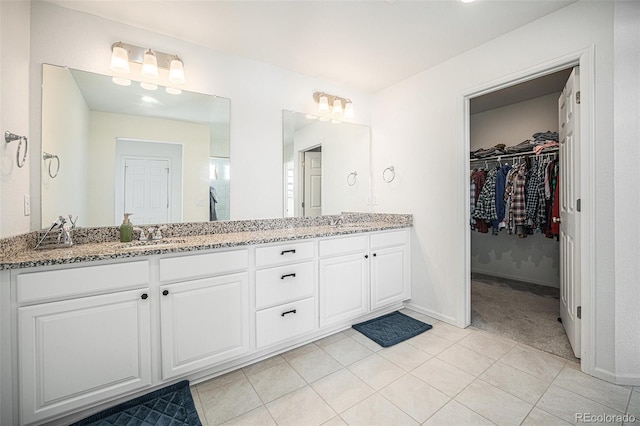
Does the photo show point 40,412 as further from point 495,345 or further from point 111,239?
point 495,345

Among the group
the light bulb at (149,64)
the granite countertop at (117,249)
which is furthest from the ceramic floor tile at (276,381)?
the light bulb at (149,64)

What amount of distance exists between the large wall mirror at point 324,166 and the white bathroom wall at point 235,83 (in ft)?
0.35

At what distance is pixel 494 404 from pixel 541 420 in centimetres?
20

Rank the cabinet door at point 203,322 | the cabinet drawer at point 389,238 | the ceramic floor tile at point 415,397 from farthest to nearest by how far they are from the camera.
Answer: the cabinet drawer at point 389,238 → the cabinet door at point 203,322 → the ceramic floor tile at point 415,397

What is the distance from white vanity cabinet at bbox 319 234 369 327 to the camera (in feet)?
7.46

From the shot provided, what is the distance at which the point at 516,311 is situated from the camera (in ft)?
9.37

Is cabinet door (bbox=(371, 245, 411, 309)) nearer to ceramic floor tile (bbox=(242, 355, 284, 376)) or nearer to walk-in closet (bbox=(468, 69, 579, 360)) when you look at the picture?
walk-in closet (bbox=(468, 69, 579, 360))

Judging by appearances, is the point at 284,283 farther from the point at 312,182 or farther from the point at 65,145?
the point at 65,145

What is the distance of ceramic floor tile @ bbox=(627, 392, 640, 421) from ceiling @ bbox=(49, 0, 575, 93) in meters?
2.42

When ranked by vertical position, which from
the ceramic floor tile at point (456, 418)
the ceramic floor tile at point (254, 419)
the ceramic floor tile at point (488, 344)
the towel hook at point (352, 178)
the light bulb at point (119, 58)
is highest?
the light bulb at point (119, 58)

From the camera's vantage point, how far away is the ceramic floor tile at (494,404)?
4.81 ft

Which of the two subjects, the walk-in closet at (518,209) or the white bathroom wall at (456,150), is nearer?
the white bathroom wall at (456,150)

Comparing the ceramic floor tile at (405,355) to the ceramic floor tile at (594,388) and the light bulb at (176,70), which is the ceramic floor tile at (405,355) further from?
the light bulb at (176,70)

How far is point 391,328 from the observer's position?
2.50 m
